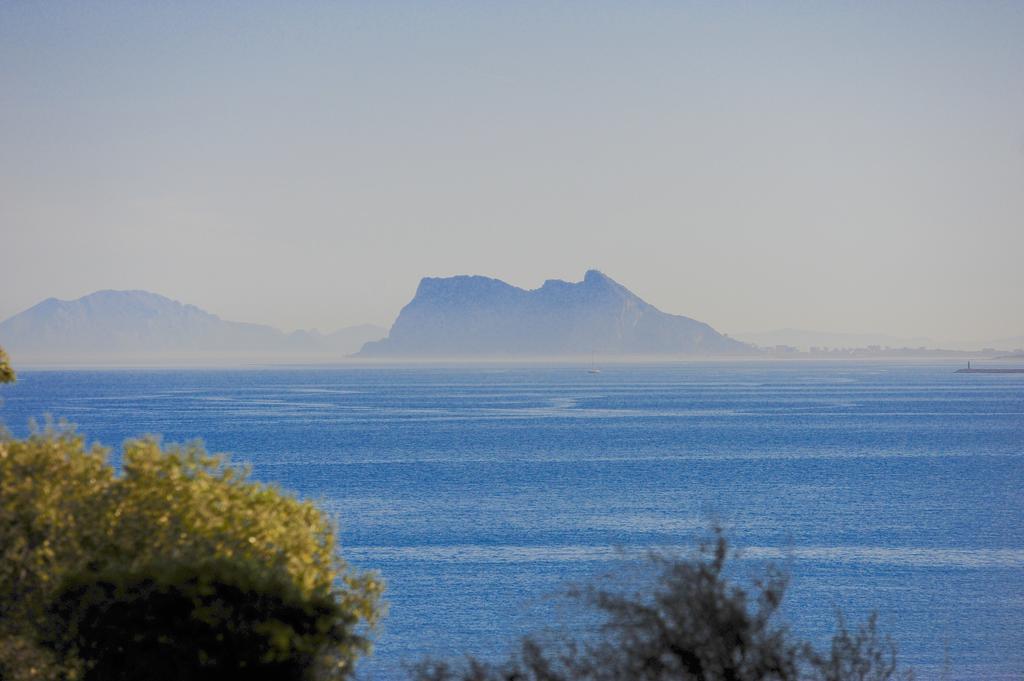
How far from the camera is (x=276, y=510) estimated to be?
1573 centimetres

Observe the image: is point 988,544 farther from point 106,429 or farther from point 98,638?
point 106,429

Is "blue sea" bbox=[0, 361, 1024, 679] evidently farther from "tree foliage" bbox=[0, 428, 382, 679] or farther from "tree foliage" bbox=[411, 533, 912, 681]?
"tree foliage" bbox=[0, 428, 382, 679]

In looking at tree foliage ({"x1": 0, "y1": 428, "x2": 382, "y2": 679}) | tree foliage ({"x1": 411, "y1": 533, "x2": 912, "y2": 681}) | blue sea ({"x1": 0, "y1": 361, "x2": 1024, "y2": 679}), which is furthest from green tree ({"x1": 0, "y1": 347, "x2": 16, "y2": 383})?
blue sea ({"x1": 0, "y1": 361, "x2": 1024, "y2": 679})

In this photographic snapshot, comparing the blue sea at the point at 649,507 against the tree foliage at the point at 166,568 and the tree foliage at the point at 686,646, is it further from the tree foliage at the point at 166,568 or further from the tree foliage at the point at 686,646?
the tree foliage at the point at 166,568

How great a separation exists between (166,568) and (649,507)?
64784 mm

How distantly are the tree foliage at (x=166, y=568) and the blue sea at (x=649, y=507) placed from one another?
4.15 metres

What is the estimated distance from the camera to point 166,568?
12.9m

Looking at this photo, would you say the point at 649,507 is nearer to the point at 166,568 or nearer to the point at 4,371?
the point at 4,371

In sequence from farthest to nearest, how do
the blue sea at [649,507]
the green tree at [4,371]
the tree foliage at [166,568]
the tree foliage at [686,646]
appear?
the blue sea at [649,507] < the green tree at [4,371] < the tree foliage at [686,646] < the tree foliage at [166,568]

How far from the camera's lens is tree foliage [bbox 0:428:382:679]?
40.8 feet

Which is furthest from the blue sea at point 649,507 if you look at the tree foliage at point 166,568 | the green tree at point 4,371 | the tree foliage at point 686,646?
the green tree at point 4,371

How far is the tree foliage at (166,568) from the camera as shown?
12.4 meters

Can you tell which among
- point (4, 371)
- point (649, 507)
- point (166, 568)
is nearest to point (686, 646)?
point (166, 568)

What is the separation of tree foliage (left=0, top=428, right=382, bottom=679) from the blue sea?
4.15 metres
